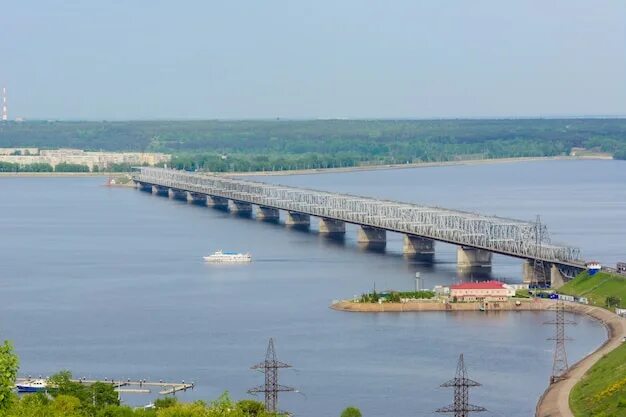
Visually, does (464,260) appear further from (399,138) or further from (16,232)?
(399,138)

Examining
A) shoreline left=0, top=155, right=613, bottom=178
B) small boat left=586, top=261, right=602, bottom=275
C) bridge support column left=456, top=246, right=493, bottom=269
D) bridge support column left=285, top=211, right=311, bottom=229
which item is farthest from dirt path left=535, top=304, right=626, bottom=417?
shoreline left=0, top=155, right=613, bottom=178

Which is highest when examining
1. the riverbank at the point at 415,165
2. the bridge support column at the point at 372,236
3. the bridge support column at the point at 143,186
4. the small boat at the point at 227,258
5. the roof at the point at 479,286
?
the roof at the point at 479,286

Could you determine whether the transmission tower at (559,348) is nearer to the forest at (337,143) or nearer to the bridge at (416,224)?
the bridge at (416,224)

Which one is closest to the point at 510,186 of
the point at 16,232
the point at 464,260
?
the point at 16,232

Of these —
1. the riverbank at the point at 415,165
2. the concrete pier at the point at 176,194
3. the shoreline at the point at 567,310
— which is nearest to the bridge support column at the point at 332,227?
the shoreline at the point at 567,310

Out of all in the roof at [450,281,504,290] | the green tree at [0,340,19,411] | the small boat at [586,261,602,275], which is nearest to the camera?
the green tree at [0,340,19,411]

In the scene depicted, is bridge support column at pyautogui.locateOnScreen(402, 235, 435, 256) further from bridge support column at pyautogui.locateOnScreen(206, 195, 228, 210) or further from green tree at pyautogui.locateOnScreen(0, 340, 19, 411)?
green tree at pyautogui.locateOnScreen(0, 340, 19, 411)

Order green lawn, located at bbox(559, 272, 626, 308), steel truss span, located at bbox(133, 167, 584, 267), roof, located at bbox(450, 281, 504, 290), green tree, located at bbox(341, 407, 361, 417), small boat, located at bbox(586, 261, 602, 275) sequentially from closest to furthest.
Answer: green tree, located at bbox(341, 407, 361, 417) → green lawn, located at bbox(559, 272, 626, 308) → roof, located at bbox(450, 281, 504, 290) → small boat, located at bbox(586, 261, 602, 275) → steel truss span, located at bbox(133, 167, 584, 267)
